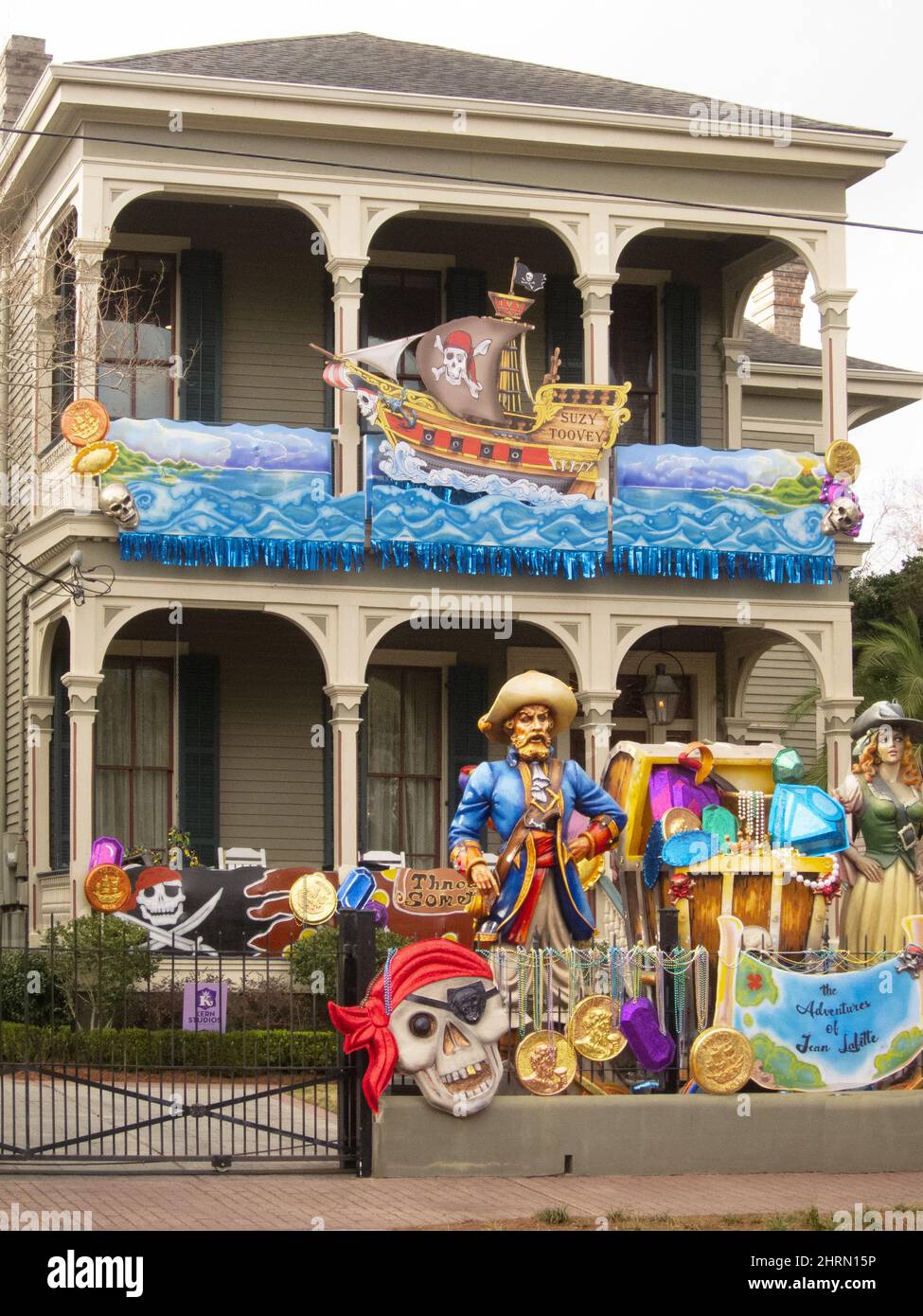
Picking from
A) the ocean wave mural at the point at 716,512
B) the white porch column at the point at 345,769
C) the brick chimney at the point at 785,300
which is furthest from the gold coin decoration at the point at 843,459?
the brick chimney at the point at 785,300

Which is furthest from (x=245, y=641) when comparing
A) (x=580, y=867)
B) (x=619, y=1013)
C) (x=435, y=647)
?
(x=619, y=1013)

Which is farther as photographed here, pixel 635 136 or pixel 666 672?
pixel 666 672

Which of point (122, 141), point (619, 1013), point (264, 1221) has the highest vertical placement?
point (122, 141)

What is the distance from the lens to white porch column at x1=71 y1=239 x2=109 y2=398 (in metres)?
17.8

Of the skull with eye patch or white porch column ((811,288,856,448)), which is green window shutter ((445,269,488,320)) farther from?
the skull with eye patch

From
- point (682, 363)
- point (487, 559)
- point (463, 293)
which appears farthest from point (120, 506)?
point (682, 363)

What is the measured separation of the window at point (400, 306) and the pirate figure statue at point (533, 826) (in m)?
10.0

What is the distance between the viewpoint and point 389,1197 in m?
10.2

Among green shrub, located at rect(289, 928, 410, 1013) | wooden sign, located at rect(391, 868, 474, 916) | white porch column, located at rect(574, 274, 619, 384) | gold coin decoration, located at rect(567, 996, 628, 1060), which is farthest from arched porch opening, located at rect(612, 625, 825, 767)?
gold coin decoration, located at rect(567, 996, 628, 1060)

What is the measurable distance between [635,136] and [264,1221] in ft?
44.5

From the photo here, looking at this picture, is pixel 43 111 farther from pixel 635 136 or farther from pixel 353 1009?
pixel 353 1009

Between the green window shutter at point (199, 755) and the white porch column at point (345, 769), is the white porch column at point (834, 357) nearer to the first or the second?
the white porch column at point (345, 769)

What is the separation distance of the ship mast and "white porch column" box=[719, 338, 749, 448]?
11.1ft

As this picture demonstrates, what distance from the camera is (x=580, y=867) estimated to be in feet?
42.2
